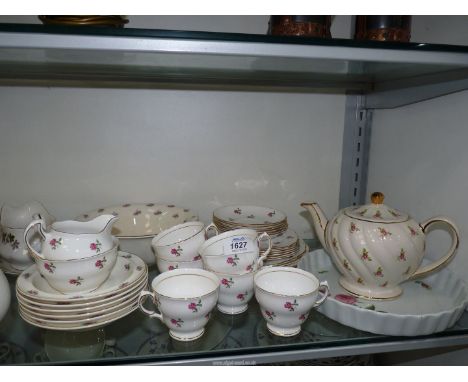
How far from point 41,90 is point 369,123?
2.70 ft

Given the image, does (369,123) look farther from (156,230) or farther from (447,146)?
(156,230)

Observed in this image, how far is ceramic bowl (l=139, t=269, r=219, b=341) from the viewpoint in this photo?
0.65 m

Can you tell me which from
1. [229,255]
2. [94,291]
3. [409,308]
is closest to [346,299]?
[409,308]

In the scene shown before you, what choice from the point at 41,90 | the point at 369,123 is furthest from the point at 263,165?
the point at 41,90

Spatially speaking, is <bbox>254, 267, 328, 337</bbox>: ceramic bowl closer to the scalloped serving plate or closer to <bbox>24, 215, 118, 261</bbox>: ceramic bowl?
the scalloped serving plate

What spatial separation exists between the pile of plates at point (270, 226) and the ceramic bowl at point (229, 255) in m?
0.12

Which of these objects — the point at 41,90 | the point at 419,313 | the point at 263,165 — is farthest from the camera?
the point at 263,165

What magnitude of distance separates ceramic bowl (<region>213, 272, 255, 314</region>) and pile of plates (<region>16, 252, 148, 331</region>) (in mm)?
150

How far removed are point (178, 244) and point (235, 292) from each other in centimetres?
15

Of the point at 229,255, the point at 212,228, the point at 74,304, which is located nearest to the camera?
the point at 74,304

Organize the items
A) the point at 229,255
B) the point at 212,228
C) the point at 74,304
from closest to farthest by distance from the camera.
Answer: the point at 74,304 → the point at 229,255 → the point at 212,228

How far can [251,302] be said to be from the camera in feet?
2.62

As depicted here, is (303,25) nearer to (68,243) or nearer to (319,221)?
(319,221)

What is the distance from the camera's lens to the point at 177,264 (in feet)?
2.56
